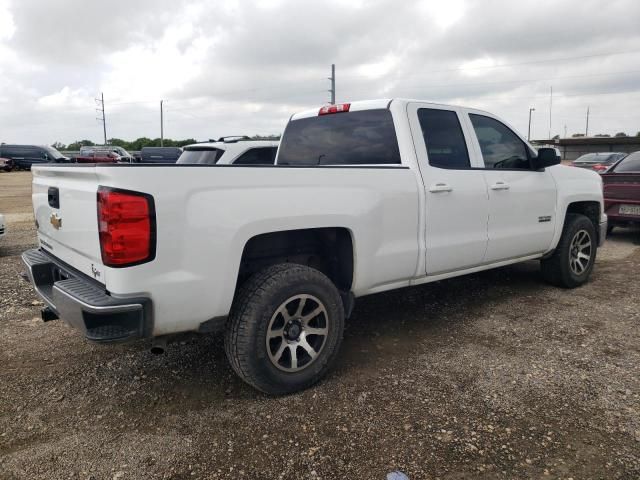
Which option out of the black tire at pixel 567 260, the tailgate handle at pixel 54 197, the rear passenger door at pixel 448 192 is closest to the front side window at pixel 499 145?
the rear passenger door at pixel 448 192

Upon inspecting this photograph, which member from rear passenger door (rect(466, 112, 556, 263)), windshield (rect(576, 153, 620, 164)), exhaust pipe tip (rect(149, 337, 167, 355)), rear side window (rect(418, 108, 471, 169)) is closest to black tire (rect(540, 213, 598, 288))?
rear passenger door (rect(466, 112, 556, 263))

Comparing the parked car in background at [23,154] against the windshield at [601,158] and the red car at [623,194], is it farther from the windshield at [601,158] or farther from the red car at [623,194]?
the red car at [623,194]

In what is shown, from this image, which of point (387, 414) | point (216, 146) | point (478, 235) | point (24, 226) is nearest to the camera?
point (387, 414)

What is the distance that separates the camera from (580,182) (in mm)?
5328

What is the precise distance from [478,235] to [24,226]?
9.63 m

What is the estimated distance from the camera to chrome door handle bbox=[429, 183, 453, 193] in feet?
12.3

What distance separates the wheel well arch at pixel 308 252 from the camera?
3.17 metres

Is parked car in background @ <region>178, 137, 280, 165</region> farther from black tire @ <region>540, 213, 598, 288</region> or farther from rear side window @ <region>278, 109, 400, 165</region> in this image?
black tire @ <region>540, 213, 598, 288</region>

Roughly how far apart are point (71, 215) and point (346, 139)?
7.21ft

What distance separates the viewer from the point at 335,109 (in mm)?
4297

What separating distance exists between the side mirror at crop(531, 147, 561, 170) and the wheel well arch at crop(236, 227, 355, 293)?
2.40m

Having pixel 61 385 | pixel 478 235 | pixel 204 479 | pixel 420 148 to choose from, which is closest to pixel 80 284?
pixel 61 385

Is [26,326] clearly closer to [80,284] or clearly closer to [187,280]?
[80,284]

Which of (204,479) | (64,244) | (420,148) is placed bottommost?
(204,479)
